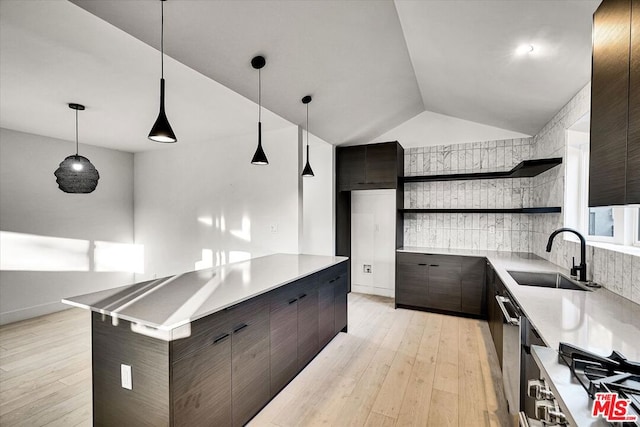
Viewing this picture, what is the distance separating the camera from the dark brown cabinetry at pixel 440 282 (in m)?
3.81

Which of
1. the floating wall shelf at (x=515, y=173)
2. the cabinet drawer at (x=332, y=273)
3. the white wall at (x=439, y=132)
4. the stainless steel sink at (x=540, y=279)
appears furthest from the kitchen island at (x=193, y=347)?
the white wall at (x=439, y=132)

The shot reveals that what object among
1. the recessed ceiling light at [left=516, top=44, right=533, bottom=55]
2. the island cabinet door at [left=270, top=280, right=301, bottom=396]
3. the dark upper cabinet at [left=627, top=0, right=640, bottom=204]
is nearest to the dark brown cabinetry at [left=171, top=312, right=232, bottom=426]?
the island cabinet door at [left=270, top=280, right=301, bottom=396]

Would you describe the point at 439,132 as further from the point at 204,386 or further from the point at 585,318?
the point at 204,386

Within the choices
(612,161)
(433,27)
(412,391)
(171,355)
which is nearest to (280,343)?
(171,355)

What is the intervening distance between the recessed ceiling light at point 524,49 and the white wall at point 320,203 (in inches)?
108

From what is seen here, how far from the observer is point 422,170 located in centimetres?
463

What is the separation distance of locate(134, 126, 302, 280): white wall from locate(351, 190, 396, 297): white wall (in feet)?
5.25

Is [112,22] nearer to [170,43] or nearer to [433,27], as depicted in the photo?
[170,43]

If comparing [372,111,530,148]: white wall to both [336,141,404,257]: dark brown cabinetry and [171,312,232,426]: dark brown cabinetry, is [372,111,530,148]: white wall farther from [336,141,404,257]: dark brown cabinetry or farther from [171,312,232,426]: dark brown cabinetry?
[171,312,232,426]: dark brown cabinetry

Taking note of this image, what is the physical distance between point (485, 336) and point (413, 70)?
3.02 meters

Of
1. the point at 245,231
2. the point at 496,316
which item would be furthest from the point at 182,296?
the point at 496,316

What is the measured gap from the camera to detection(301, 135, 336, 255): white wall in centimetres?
470

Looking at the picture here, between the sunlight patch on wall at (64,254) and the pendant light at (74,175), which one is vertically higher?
the pendant light at (74,175)

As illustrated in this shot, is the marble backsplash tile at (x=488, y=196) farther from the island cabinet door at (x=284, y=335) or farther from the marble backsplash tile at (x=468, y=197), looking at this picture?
the island cabinet door at (x=284, y=335)
